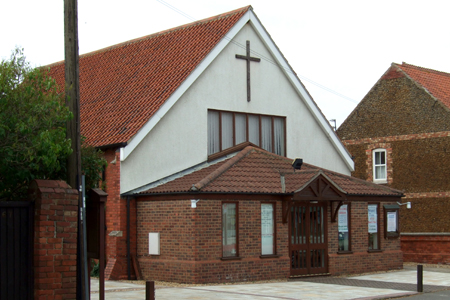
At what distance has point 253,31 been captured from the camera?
76.5 feet

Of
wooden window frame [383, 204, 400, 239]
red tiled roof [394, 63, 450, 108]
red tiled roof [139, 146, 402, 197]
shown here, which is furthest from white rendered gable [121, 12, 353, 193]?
red tiled roof [394, 63, 450, 108]

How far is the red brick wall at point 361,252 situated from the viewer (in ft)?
70.0

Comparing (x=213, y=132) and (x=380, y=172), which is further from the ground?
(x=213, y=132)

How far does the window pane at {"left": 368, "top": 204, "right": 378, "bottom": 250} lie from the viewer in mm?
22906

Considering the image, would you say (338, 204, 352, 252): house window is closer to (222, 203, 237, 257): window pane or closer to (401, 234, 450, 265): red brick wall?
(222, 203, 237, 257): window pane

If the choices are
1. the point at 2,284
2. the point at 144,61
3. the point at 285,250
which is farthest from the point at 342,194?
the point at 2,284

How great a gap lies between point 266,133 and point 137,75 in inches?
202

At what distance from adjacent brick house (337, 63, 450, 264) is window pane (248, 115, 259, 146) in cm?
907

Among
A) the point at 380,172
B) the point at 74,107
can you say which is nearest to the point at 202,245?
the point at 74,107

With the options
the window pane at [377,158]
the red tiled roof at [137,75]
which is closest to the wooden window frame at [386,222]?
the red tiled roof at [137,75]

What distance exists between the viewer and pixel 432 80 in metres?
33.2

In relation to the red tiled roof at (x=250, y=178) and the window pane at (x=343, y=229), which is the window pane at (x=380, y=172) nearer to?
the red tiled roof at (x=250, y=178)

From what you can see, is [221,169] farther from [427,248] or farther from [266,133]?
[427,248]

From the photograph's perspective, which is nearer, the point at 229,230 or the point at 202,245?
the point at 202,245
